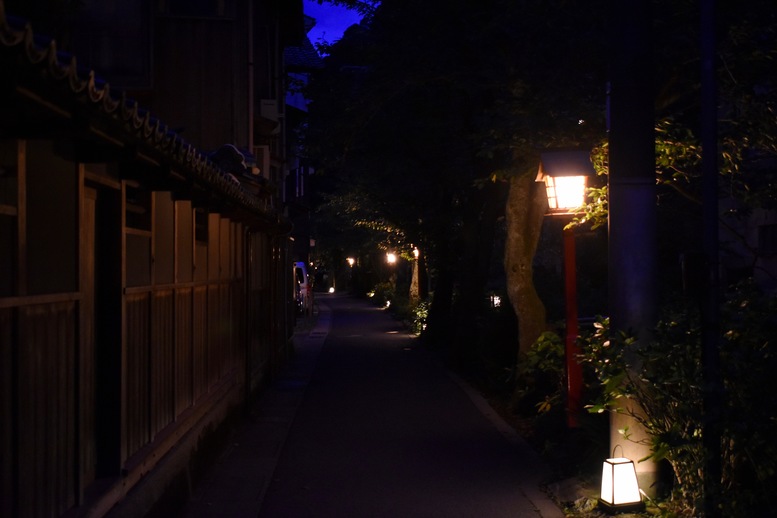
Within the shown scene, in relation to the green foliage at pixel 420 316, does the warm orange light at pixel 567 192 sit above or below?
above

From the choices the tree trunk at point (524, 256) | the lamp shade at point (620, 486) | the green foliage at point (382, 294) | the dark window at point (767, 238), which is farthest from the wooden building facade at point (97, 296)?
the green foliage at point (382, 294)

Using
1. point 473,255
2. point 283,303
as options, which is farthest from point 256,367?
point 473,255

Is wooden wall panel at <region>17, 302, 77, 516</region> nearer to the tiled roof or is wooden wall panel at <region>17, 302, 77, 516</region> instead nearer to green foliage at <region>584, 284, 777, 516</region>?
the tiled roof

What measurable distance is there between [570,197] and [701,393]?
4.53m

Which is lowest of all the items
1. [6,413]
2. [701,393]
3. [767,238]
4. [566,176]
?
[701,393]

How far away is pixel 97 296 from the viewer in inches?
246

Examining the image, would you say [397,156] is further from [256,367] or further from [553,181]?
[553,181]

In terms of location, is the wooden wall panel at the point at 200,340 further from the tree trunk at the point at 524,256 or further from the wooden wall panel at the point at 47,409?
the tree trunk at the point at 524,256

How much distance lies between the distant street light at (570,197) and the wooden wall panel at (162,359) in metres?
4.71

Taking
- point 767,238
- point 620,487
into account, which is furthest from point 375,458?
point 767,238

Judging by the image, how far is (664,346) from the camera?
6938mm

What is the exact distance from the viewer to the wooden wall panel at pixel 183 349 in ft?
27.8

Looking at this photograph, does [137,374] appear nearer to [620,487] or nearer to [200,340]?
[200,340]

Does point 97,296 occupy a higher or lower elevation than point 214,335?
higher
